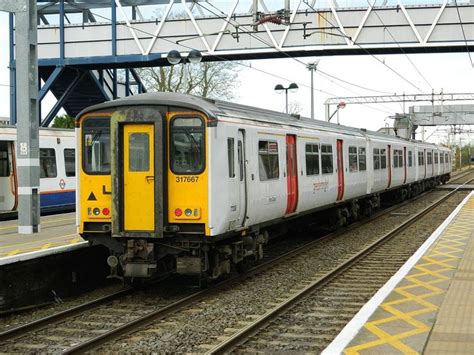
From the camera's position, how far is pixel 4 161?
16875 mm

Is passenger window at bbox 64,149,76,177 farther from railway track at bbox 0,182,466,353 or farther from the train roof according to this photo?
railway track at bbox 0,182,466,353

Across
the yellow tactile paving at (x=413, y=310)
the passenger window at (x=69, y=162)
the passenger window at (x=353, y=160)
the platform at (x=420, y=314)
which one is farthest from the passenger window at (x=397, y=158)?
the platform at (x=420, y=314)

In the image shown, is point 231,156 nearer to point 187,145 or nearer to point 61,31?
point 187,145

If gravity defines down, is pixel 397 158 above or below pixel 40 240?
above

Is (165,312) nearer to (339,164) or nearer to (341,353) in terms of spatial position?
(341,353)

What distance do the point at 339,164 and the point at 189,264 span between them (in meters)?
8.05

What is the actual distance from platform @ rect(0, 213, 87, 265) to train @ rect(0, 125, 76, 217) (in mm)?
1046

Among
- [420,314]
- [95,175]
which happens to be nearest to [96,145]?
[95,175]

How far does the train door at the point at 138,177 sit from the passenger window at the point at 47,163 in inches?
386

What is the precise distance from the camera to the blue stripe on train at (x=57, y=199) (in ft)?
59.6

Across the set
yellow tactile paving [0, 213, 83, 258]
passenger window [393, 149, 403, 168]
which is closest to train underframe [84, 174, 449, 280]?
yellow tactile paving [0, 213, 83, 258]

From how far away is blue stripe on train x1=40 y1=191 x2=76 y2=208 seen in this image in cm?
1817

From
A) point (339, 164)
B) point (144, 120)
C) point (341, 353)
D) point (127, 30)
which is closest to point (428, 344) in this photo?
point (341, 353)

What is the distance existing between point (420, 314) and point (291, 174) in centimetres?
539
